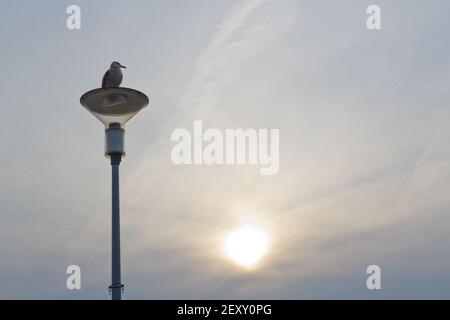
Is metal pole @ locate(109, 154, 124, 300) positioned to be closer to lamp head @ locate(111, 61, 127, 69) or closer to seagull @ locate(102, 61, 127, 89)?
seagull @ locate(102, 61, 127, 89)

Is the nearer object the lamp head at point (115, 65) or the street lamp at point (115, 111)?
the street lamp at point (115, 111)

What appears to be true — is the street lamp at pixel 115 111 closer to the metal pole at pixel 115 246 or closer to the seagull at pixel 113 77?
the metal pole at pixel 115 246

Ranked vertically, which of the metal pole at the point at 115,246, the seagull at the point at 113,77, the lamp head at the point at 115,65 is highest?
the lamp head at the point at 115,65

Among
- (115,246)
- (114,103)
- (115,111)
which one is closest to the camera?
(115,246)

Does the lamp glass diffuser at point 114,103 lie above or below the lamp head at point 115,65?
below

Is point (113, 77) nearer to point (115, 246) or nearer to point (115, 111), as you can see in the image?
point (115, 111)

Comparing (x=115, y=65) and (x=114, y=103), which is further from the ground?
(x=115, y=65)

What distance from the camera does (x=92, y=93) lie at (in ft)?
44.9

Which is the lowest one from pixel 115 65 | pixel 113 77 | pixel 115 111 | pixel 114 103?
pixel 115 111

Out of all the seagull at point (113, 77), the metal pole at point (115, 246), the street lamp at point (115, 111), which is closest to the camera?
the metal pole at point (115, 246)

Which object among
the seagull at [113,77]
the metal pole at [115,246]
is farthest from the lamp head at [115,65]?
the metal pole at [115,246]

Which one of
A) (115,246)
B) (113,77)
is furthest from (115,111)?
(115,246)
